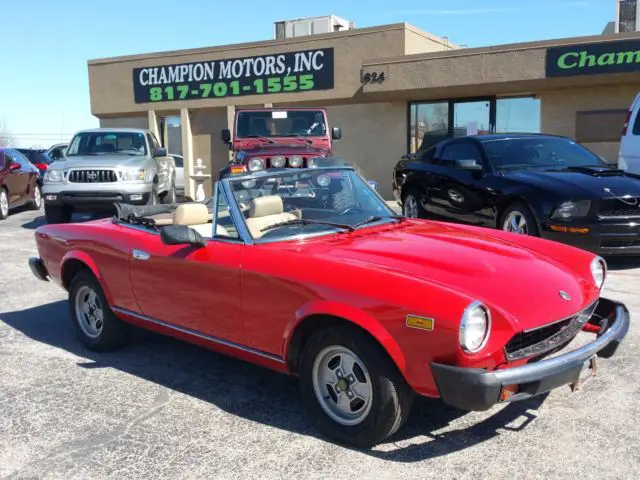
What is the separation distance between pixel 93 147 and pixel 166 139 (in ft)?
30.2

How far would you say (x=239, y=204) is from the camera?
4.14 m

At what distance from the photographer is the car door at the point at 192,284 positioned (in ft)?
12.8

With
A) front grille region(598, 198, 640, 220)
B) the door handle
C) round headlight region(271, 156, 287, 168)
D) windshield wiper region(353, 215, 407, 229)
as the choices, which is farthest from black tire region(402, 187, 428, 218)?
the door handle

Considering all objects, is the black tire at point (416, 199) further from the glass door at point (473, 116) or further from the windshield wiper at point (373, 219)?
the glass door at point (473, 116)

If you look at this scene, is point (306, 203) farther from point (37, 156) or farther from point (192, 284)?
point (37, 156)

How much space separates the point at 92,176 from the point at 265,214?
7933 mm

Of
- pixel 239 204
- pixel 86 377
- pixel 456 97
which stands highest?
pixel 456 97

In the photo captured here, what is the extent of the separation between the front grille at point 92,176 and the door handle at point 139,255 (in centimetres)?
697

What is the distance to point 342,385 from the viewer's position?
135 inches

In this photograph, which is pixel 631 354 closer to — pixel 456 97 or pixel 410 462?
pixel 410 462

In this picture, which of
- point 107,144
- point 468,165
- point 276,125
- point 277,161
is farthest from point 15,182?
point 468,165

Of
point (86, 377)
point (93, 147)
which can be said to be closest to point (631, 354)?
point (86, 377)

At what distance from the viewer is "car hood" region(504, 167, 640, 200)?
23.2 ft

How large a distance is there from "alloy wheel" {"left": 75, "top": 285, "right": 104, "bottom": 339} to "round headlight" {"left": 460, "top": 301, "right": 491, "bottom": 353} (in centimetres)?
323
